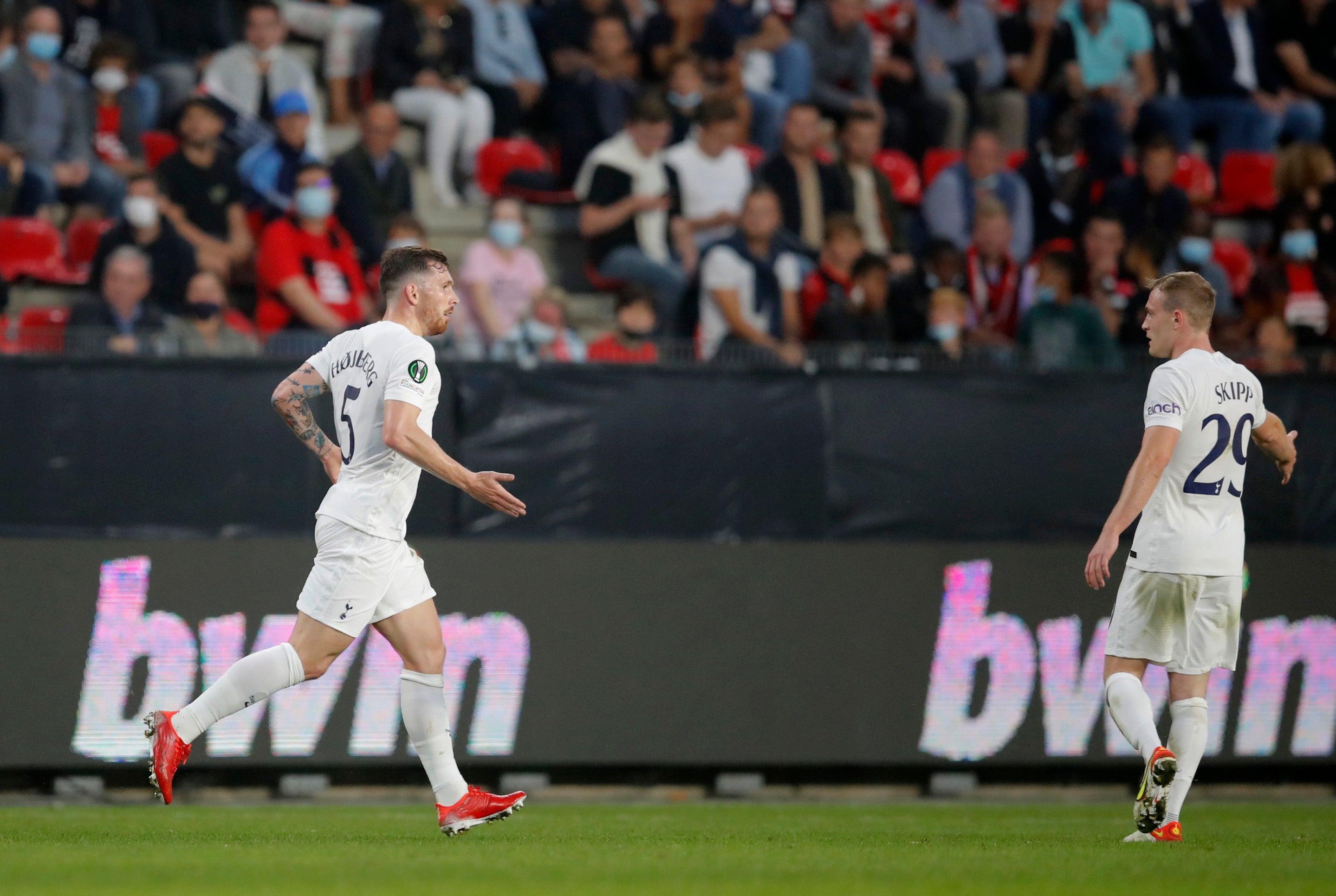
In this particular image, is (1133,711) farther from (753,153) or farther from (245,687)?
(753,153)

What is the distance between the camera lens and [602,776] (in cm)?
1070

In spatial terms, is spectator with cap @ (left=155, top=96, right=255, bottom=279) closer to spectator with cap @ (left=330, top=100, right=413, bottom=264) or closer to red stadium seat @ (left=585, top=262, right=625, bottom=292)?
spectator with cap @ (left=330, top=100, right=413, bottom=264)

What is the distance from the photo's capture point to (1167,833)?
24.4ft

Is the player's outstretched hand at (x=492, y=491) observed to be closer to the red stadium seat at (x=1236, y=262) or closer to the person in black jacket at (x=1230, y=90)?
the red stadium seat at (x=1236, y=262)

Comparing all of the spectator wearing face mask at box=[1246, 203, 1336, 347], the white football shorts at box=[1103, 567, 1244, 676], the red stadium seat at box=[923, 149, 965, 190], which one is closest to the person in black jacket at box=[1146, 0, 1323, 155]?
the spectator wearing face mask at box=[1246, 203, 1336, 347]

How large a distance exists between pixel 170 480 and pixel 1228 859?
6.44m

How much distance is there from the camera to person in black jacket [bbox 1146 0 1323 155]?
55.6 ft

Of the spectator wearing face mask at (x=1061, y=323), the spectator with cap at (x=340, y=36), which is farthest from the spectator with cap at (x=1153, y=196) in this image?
the spectator with cap at (x=340, y=36)

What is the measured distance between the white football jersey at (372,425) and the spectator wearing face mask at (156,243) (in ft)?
18.4

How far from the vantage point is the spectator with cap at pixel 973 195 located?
49.7 feet

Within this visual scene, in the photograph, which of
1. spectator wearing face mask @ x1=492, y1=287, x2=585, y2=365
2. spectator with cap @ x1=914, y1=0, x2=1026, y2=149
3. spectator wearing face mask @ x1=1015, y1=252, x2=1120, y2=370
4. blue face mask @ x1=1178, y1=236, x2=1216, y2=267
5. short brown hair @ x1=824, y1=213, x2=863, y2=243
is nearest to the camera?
spectator wearing face mask @ x1=492, y1=287, x2=585, y2=365

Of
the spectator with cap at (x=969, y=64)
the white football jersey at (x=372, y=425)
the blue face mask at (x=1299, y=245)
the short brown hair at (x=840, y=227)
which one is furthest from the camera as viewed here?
the spectator with cap at (x=969, y=64)

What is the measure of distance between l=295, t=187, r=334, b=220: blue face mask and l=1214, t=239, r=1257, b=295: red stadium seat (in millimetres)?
7740

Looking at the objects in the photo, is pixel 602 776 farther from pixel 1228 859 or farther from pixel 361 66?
pixel 361 66
